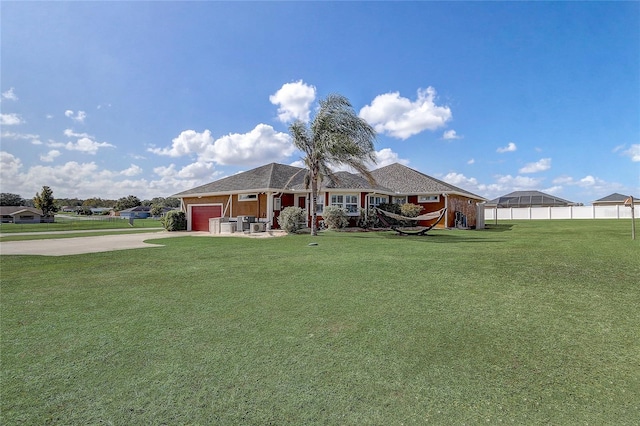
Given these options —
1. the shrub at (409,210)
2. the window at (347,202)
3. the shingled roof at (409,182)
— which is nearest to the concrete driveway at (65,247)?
the window at (347,202)

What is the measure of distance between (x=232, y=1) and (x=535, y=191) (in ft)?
190

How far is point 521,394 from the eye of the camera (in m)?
2.55

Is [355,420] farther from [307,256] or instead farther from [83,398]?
[307,256]

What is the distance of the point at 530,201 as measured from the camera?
48688 millimetres

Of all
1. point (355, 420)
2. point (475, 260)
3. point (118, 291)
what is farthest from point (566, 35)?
point (118, 291)

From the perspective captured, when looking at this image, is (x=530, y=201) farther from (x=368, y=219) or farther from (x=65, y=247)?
(x=65, y=247)

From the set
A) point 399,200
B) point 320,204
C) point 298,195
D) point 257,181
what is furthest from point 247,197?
point 399,200

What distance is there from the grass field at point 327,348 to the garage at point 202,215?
634 inches

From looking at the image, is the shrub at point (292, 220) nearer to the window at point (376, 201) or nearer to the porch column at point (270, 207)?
the porch column at point (270, 207)

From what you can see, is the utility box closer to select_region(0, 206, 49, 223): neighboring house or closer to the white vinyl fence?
the white vinyl fence

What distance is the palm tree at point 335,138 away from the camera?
51.8ft

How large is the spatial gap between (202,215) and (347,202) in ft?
36.2

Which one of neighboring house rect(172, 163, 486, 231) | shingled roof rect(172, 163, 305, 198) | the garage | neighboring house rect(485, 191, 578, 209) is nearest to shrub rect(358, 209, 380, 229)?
neighboring house rect(172, 163, 486, 231)

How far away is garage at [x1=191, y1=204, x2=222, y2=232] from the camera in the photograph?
22.8 metres
